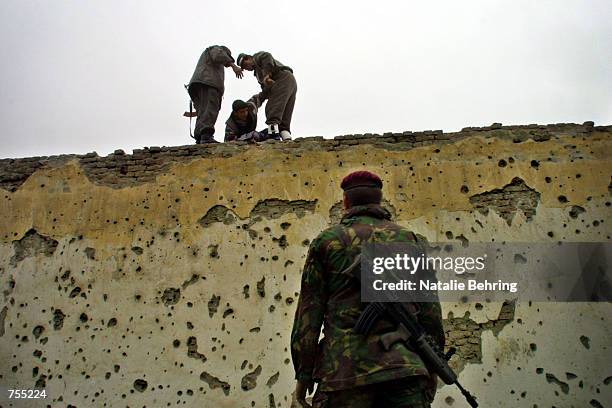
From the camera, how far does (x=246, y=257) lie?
183 inches

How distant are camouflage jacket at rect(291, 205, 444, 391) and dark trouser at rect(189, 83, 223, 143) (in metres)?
3.27

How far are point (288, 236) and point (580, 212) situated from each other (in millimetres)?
2180

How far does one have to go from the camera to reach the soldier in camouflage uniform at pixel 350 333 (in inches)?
85.6

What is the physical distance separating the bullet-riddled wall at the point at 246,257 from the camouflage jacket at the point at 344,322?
2018mm

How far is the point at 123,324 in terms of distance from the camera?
4.59 meters

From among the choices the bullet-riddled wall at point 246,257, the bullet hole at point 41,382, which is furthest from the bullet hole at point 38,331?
the bullet hole at point 41,382

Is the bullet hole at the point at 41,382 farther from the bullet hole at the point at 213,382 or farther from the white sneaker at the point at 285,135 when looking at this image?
the white sneaker at the point at 285,135

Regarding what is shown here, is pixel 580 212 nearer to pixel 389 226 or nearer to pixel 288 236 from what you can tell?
pixel 288 236

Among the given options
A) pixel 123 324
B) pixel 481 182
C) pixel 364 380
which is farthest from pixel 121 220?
pixel 364 380

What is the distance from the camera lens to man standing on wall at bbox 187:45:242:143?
559cm

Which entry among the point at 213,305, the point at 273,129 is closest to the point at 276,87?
the point at 273,129

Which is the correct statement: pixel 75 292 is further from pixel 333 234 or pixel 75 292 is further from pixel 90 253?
pixel 333 234

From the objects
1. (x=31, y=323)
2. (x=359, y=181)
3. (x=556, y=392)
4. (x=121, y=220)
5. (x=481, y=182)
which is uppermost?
(x=481, y=182)

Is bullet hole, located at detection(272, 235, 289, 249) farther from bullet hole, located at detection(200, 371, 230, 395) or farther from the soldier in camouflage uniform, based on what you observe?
the soldier in camouflage uniform
